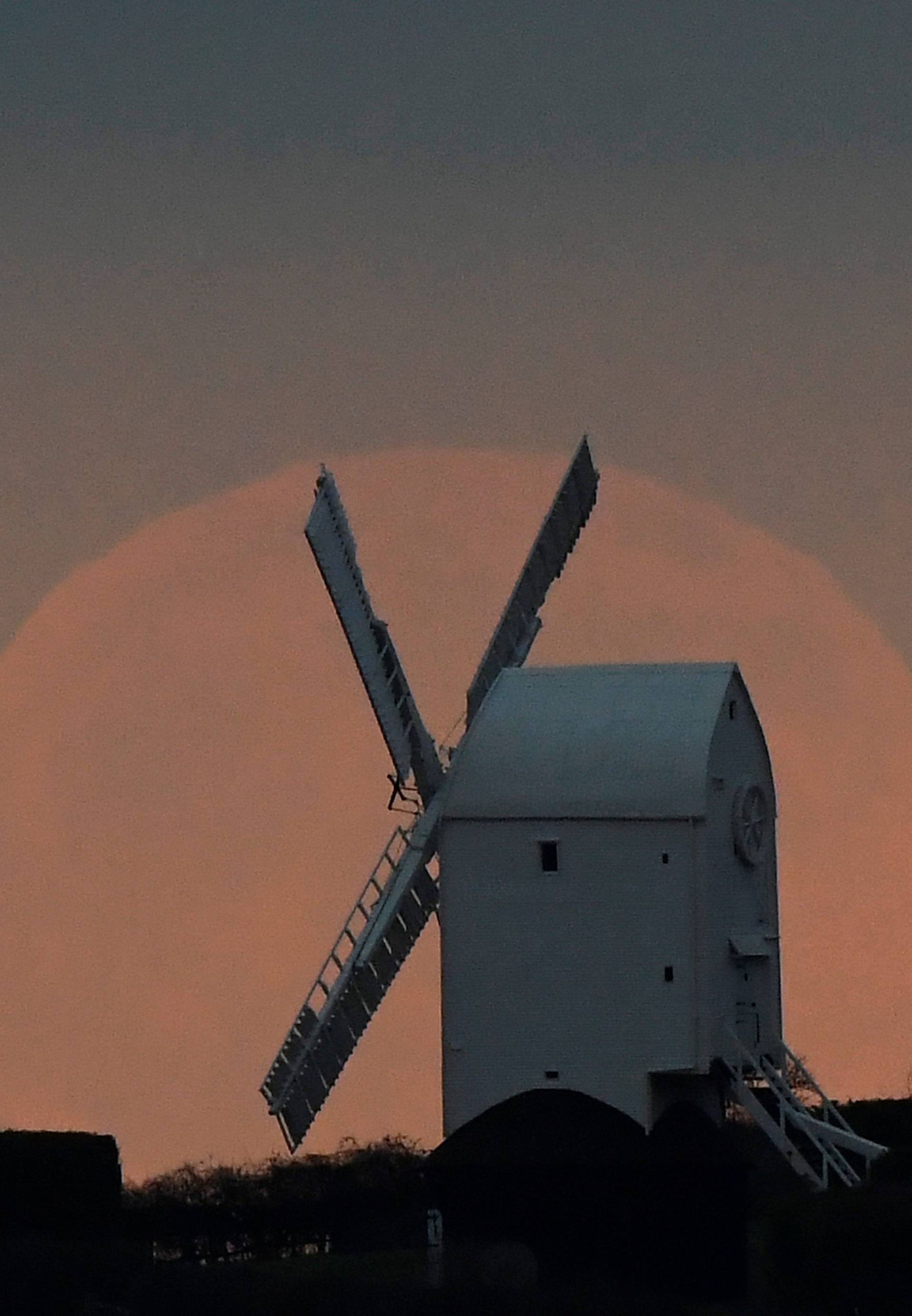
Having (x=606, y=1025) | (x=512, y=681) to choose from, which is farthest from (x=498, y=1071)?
(x=512, y=681)

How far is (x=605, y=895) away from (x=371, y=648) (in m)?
4.73

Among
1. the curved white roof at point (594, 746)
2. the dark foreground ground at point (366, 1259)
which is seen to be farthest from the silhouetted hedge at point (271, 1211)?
the curved white roof at point (594, 746)

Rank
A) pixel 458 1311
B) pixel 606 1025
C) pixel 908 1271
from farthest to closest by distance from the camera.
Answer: pixel 606 1025, pixel 908 1271, pixel 458 1311

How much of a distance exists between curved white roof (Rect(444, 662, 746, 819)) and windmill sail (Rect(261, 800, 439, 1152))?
103 cm

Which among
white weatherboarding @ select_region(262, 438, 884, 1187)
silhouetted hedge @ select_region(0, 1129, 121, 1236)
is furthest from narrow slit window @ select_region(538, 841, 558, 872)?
silhouetted hedge @ select_region(0, 1129, 121, 1236)

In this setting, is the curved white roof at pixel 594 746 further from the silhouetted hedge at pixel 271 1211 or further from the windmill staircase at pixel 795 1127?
the silhouetted hedge at pixel 271 1211

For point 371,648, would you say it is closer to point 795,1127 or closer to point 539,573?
point 539,573

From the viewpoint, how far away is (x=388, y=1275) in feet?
183

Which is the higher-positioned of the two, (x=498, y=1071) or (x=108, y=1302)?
(x=498, y=1071)

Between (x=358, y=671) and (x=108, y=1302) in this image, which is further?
(x=358, y=671)

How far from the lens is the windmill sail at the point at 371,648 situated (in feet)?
194

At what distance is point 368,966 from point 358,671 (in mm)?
3951

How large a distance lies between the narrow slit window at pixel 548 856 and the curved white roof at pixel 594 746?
1.28 ft

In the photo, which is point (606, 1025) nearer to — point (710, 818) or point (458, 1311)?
point (710, 818)
